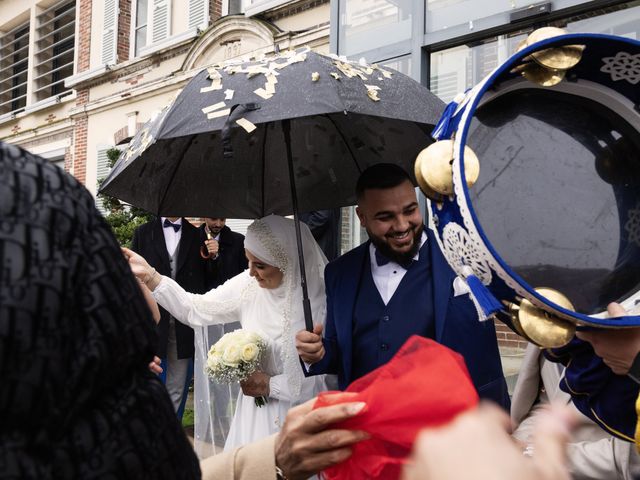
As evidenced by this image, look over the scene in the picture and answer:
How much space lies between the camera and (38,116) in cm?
1236

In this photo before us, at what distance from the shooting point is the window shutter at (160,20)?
9250mm

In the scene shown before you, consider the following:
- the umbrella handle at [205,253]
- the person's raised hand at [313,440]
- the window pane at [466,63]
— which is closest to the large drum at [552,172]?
the person's raised hand at [313,440]

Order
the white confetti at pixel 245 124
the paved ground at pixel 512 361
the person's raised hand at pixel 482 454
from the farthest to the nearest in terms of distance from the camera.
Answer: the paved ground at pixel 512 361
the white confetti at pixel 245 124
the person's raised hand at pixel 482 454

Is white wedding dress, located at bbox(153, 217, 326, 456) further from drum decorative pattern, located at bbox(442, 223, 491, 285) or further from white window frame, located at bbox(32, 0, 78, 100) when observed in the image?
white window frame, located at bbox(32, 0, 78, 100)

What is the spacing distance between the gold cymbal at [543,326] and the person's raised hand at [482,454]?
31 cm

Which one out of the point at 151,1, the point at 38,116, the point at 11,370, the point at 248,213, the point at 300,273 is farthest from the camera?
the point at 38,116

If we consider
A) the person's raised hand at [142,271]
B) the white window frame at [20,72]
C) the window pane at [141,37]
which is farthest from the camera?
the white window frame at [20,72]

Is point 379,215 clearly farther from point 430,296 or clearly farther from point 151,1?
point 151,1

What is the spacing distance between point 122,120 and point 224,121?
8.75m

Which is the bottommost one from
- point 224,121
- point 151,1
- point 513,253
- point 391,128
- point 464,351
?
point 464,351

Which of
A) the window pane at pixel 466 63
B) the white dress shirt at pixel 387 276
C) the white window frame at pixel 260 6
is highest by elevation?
the white window frame at pixel 260 6

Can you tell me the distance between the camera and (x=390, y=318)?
217 cm

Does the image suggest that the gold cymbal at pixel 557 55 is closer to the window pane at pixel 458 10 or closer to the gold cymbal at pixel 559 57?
the gold cymbal at pixel 559 57

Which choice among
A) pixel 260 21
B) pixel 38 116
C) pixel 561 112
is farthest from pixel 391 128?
pixel 38 116
